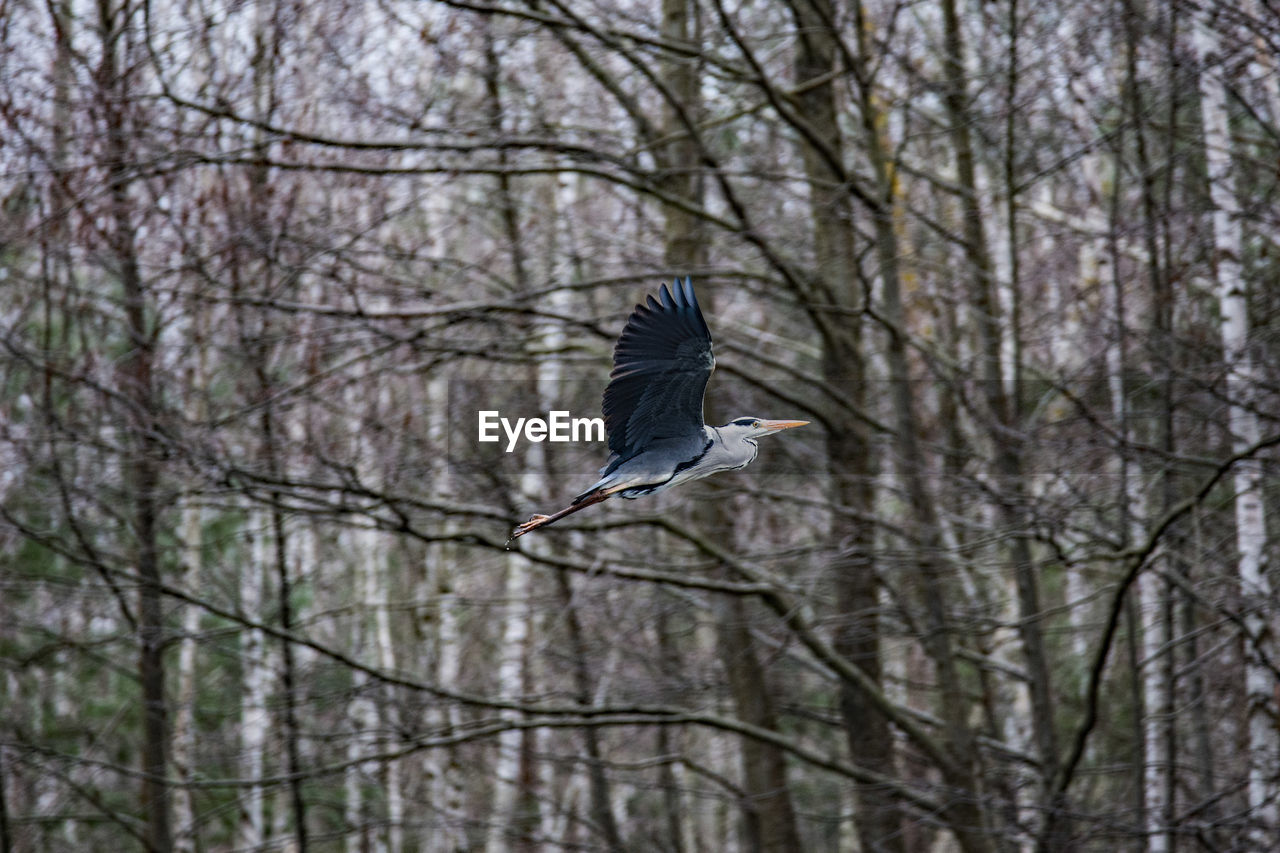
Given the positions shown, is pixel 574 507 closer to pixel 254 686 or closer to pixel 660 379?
pixel 660 379

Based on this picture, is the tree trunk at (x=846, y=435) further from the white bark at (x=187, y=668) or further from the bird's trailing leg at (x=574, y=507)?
the white bark at (x=187, y=668)

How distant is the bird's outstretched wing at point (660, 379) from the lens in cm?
234

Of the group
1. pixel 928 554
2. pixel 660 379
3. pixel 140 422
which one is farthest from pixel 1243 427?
pixel 140 422

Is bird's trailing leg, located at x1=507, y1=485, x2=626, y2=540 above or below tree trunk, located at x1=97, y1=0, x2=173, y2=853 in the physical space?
below

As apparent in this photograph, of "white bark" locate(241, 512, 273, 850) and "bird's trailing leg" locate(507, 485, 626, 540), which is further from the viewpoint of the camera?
"white bark" locate(241, 512, 273, 850)

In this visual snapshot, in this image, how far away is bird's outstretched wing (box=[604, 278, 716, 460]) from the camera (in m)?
2.34

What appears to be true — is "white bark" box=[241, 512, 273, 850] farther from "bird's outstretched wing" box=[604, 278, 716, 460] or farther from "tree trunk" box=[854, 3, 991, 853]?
"bird's outstretched wing" box=[604, 278, 716, 460]

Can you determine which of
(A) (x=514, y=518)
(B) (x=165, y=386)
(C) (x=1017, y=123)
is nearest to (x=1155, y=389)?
(C) (x=1017, y=123)

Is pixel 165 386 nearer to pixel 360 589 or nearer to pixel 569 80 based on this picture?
pixel 569 80

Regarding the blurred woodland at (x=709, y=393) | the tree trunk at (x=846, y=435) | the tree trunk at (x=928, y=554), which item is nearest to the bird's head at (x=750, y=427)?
the blurred woodland at (x=709, y=393)

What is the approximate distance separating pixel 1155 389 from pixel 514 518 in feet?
13.5

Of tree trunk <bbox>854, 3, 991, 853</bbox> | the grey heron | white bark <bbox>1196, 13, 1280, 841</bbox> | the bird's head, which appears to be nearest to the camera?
the grey heron

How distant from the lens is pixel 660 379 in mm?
2365

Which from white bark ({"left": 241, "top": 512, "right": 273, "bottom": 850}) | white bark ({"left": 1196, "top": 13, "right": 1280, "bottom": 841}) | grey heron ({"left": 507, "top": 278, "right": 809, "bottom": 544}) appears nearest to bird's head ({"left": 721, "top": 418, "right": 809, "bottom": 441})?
grey heron ({"left": 507, "top": 278, "right": 809, "bottom": 544})
